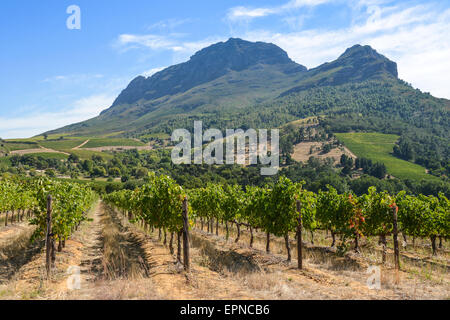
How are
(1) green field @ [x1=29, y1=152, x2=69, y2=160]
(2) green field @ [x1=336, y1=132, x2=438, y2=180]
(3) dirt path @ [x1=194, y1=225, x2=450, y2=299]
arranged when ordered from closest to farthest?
1. (3) dirt path @ [x1=194, y1=225, x2=450, y2=299]
2. (2) green field @ [x1=336, y1=132, x2=438, y2=180]
3. (1) green field @ [x1=29, y1=152, x2=69, y2=160]

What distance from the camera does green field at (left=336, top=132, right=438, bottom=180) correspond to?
112 meters

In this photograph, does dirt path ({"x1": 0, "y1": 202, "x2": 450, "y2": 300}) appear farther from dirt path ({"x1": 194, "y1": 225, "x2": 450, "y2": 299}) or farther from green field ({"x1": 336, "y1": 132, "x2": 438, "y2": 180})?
green field ({"x1": 336, "y1": 132, "x2": 438, "y2": 180})

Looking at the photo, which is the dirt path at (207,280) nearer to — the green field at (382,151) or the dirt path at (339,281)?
the dirt path at (339,281)

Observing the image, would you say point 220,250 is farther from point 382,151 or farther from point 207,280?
point 382,151

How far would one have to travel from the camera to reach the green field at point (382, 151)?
366 ft

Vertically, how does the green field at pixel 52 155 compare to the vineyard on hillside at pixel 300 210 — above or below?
above

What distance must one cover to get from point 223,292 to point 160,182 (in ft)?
25.8

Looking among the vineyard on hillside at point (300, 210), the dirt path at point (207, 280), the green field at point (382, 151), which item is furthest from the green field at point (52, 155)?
the dirt path at point (207, 280)

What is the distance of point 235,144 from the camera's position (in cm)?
17500

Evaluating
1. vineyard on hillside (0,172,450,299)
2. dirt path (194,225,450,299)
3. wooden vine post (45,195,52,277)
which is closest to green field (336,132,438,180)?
vineyard on hillside (0,172,450,299)

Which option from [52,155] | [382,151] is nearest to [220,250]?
[382,151]

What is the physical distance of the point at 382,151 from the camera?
139 meters

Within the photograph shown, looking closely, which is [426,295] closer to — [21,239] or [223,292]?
[223,292]
